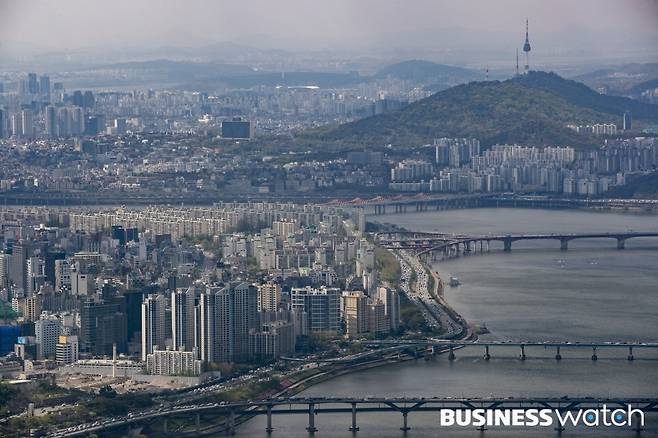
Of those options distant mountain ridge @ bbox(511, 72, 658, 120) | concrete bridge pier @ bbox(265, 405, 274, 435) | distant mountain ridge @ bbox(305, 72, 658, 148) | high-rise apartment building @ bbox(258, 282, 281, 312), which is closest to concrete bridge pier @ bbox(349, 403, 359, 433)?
concrete bridge pier @ bbox(265, 405, 274, 435)

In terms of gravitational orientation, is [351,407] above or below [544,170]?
below

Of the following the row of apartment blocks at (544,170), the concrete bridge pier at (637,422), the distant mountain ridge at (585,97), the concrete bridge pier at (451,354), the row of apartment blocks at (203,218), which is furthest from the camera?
the distant mountain ridge at (585,97)

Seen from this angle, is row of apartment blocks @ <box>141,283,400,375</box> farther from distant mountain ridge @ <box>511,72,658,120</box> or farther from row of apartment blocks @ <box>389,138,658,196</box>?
distant mountain ridge @ <box>511,72,658,120</box>

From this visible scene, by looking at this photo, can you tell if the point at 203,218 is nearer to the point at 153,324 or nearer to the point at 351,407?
the point at 153,324

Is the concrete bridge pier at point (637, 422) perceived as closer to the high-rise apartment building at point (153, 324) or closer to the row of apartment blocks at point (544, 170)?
the high-rise apartment building at point (153, 324)

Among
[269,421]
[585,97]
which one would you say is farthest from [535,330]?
[585,97]

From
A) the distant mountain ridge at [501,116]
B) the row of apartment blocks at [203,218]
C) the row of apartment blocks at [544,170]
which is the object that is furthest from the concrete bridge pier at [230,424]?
the distant mountain ridge at [501,116]
